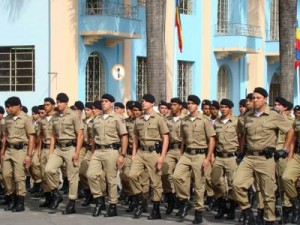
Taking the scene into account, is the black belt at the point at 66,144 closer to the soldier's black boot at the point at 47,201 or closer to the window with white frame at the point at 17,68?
the soldier's black boot at the point at 47,201

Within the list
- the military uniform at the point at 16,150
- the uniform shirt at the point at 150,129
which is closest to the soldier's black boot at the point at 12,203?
the military uniform at the point at 16,150

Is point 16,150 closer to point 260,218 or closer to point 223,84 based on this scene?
point 260,218

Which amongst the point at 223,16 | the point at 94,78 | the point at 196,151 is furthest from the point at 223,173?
the point at 223,16

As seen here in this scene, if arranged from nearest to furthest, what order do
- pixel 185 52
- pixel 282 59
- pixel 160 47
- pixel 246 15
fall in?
pixel 160 47 < pixel 282 59 < pixel 185 52 < pixel 246 15

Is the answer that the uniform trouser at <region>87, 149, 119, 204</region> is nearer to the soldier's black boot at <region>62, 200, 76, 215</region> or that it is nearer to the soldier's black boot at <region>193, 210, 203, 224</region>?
the soldier's black boot at <region>62, 200, 76, 215</region>

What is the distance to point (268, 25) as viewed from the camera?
1377 inches

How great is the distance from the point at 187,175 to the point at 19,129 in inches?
123

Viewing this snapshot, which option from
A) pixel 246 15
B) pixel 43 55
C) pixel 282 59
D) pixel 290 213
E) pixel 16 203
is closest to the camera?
pixel 290 213

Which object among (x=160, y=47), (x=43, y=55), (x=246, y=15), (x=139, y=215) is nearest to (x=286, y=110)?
(x=139, y=215)

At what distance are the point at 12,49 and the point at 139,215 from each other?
1316 centimetres

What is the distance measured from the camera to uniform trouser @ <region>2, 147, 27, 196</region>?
43.8 ft

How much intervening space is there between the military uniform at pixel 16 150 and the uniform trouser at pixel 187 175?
275cm

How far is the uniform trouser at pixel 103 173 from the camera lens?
12859mm

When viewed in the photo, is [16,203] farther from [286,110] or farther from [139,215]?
[286,110]
